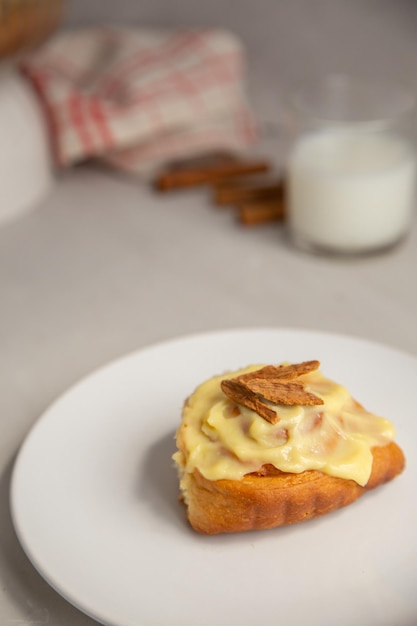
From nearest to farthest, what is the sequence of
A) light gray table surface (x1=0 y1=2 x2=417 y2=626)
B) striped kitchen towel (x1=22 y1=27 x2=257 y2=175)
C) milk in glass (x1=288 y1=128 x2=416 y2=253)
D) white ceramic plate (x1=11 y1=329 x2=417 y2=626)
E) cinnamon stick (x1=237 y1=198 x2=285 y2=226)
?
1. white ceramic plate (x1=11 y1=329 x2=417 y2=626)
2. light gray table surface (x1=0 y1=2 x2=417 y2=626)
3. milk in glass (x1=288 y1=128 x2=416 y2=253)
4. cinnamon stick (x1=237 y1=198 x2=285 y2=226)
5. striped kitchen towel (x1=22 y1=27 x2=257 y2=175)

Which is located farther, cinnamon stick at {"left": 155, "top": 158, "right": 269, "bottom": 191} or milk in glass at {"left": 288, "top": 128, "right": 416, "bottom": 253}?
cinnamon stick at {"left": 155, "top": 158, "right": 269, "bottom": 191}

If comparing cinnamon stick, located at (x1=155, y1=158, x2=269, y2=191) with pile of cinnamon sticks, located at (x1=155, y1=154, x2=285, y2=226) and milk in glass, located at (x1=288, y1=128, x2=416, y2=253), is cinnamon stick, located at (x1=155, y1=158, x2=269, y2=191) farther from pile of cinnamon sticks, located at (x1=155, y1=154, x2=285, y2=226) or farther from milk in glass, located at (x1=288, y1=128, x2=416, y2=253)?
milk in glass, located at (x1=288, y1=128, x2=416, y2=253)

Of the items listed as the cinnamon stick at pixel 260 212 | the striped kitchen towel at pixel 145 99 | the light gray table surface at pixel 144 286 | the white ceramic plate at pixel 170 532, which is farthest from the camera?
the striped kitchen towel at pixel 145 99

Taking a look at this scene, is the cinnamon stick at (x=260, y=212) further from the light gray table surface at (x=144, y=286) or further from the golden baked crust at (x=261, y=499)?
the golden baked crust at (x=261, y=499)

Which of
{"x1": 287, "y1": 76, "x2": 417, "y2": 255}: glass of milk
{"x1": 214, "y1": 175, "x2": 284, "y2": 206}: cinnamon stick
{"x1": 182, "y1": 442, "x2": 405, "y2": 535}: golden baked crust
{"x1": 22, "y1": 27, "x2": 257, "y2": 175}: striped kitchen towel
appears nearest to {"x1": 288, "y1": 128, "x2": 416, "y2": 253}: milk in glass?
{"x1": 287, "y1": 76, "x2": 417, "y2": 255}: glass of milk

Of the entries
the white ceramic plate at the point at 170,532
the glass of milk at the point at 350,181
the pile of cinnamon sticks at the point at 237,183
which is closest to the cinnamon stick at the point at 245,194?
the pile of cinnamon sticks at the point at 237,183

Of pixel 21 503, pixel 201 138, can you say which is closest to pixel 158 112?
pixel 201 138

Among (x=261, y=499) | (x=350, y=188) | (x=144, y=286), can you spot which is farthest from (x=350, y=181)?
(x=261, y=499)
